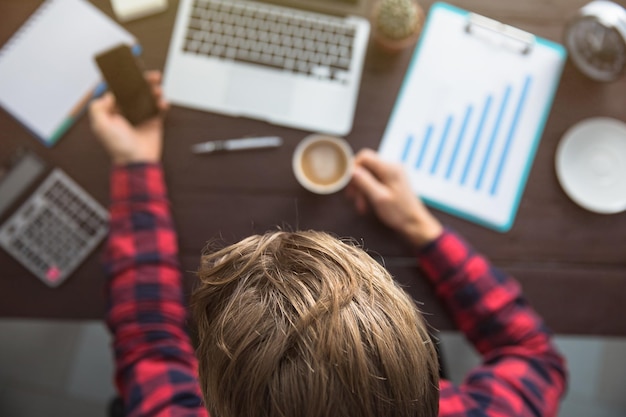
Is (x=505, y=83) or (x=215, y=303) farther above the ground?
(x=505, y=83)

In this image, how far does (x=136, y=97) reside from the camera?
89cm

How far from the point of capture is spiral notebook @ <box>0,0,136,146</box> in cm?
90

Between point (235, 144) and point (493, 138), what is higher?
point (493, 138)

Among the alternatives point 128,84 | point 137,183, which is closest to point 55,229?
point 137,183

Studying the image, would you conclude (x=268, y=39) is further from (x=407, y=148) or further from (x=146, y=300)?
(x=146, y=300)

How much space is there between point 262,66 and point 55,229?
430mm

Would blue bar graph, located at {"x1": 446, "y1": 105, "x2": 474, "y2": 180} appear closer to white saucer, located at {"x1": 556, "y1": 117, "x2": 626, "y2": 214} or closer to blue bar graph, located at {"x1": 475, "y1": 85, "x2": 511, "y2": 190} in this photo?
blue bar graph, located at {"x1": 475, "y1": 85, "x2": 511, "y2": 190}

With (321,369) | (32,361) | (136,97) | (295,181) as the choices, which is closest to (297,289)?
(321,369)

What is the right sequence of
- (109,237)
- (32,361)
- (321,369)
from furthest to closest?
1. (32,361)
2. (109,237)
3. (321,369)

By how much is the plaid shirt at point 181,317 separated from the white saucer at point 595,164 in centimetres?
20

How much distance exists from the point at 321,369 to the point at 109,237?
0.52 meters

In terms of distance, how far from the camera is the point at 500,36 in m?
0.95

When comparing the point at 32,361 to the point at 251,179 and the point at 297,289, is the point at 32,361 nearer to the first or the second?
the point at 251,179

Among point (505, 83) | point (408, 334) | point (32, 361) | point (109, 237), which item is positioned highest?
point (505, 83)
